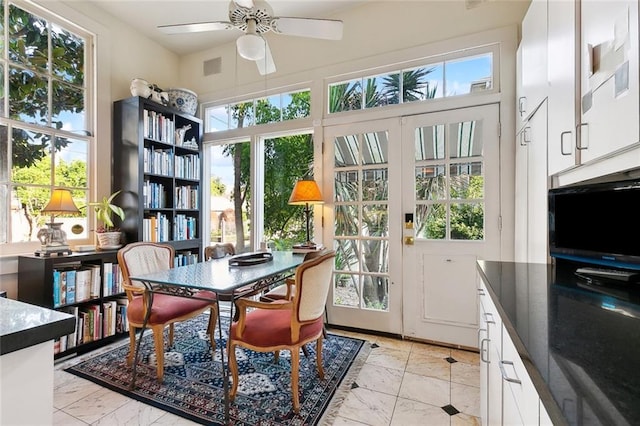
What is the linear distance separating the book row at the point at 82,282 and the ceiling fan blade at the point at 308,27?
98.0 inches

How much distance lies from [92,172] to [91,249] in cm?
83

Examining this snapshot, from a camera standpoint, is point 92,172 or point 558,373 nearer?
point 558,373

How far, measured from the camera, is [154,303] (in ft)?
7.30

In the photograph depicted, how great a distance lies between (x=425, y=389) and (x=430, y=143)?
77.8 inches

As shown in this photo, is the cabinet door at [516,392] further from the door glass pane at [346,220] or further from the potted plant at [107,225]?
the potted plant at [107,225]

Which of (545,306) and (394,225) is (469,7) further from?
(545,306)

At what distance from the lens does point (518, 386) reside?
0.81 metres

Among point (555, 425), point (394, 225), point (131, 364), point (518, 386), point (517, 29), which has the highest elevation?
point (517, 29)

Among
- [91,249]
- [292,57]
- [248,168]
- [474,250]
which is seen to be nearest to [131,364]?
[91,249]

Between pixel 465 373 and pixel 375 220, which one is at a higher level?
pixel 375 220

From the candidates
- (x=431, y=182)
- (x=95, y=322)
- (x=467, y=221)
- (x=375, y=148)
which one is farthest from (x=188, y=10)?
(x=467, y=221)

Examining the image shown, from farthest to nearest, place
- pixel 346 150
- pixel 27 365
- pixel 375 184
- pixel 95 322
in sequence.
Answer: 1. pixel 346 150
2. pixel 375 184
3. pixel 95 322
4. pixel 27 365

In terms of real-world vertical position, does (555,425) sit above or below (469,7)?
below

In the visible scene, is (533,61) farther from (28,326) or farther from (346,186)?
(28,326)
